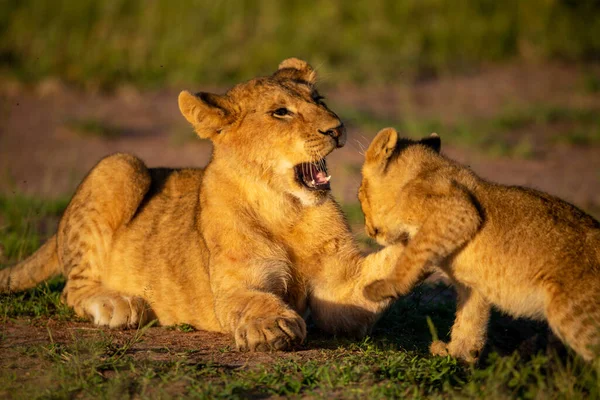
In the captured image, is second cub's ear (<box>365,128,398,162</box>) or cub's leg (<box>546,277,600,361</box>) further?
second cub's ear (<box>365,128,398,162</box>)

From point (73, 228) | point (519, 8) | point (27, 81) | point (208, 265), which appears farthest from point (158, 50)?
point (208, 265)

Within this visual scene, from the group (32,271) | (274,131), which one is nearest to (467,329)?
(274,131)

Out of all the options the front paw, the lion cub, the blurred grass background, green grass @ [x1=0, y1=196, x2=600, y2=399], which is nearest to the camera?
green grass @ [x1=0, y1=196, x2=600, y2=399]

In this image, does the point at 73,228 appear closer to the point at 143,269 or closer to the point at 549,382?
the point at 143,269

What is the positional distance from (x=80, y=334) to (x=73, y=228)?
102 centimetres

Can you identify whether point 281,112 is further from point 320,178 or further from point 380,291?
point 380,291

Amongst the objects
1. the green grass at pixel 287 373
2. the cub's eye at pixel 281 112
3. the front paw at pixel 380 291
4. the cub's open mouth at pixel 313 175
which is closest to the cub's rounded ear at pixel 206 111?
the cub's eye at pixel 281 112

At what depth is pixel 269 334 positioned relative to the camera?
4637mm

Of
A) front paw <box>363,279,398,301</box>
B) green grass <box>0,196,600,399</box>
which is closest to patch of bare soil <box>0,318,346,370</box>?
green grass <box>0,196,600,399</box>

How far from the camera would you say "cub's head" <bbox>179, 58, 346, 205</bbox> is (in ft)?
16.7

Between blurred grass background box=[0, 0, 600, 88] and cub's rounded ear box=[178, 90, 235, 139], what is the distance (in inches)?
276

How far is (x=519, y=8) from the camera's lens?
14227mm

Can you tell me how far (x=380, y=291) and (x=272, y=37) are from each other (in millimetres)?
9228

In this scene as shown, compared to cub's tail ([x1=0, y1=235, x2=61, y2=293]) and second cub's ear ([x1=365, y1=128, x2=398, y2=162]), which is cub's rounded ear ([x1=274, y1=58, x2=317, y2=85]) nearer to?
second cub's ear ([x1=365, y1=128, x2=398, y2=162])
